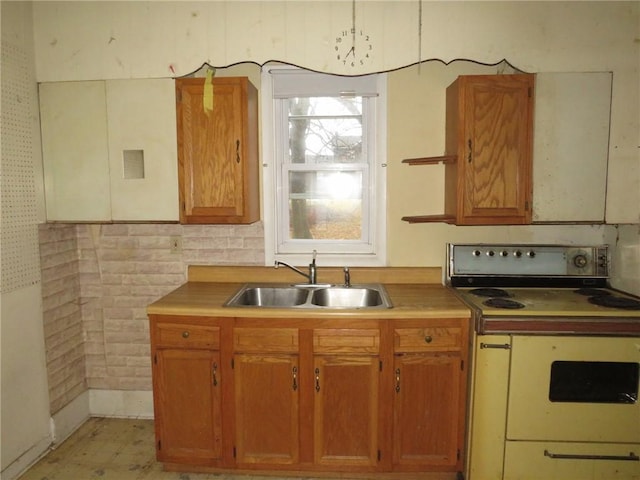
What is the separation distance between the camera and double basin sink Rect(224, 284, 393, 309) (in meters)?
2.58

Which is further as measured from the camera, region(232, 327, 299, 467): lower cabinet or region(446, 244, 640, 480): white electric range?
region(232, 327, 299, 467): lower cabinet

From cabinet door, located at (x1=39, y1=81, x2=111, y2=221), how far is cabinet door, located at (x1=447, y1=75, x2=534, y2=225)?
198 cm

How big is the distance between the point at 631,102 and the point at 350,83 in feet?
5.00

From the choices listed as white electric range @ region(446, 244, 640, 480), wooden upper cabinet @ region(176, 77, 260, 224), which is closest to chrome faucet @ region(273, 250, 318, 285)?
wooden upper cabinet @ region(176, 77, 260, 224)

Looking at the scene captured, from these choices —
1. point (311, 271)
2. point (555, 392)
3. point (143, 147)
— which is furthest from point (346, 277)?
point (143, 147)

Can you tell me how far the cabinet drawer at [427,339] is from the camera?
2.15 meters

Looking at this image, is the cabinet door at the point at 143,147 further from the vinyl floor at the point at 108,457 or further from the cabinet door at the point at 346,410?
the vinyl floor at the point at 108,457

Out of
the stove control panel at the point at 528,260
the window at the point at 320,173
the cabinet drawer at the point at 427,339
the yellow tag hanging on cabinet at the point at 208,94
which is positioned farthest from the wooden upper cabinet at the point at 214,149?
the stove control panel at the point at 528,260

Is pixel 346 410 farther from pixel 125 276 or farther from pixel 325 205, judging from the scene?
pixel 125 276

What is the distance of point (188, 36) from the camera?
239 cm

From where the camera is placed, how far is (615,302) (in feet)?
7.16

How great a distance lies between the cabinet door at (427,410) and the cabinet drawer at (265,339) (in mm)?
532

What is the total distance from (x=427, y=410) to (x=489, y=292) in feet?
2.49

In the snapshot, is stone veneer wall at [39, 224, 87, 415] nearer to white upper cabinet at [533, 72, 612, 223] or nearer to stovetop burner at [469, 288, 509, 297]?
stovetop burner at [469, 288, 509, 297]
